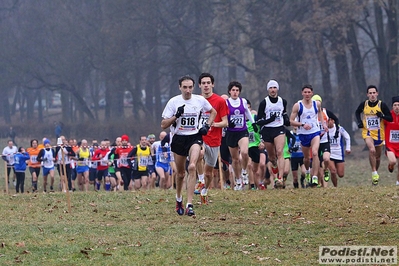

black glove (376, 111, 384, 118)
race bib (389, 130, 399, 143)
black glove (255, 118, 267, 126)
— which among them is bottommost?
race bib (389, 130, 399, 143)

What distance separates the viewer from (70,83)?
68.4 meters

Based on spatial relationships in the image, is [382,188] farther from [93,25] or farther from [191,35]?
[93,25]

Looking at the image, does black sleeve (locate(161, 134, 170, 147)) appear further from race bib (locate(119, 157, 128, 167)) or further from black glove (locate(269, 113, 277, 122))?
black glove (locate(269, 113, 277, 122))

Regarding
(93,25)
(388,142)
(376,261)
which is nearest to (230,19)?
(93,25)

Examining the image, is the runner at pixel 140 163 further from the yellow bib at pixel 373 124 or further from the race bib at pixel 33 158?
the yellow bib at pixel 373 124

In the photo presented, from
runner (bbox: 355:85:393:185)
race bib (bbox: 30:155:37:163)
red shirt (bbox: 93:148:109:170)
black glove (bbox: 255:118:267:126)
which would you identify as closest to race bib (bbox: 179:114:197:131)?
black glove (bbox: 255:118:267:126)

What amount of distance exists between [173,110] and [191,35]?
43.0 metres

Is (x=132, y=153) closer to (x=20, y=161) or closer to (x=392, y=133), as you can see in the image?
(x=20, y=161)

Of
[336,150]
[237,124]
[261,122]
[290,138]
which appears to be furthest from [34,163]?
[261,122]

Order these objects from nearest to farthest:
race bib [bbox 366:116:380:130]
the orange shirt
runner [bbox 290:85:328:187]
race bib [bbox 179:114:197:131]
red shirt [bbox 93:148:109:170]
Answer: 1. race bib [bbox 179:114:197:131]
2. runner [bbox 290:85:328:187]
3. race bib [bbox 366:116:380:130]
4. red shirt [bbox 93:148:109:170]
5. the orange shirt

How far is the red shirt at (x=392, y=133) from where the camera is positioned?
62.8 ft

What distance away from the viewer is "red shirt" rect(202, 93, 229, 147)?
53.6 ft

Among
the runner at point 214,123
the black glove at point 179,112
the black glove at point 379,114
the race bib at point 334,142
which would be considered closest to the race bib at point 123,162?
the race bib at point 334,142

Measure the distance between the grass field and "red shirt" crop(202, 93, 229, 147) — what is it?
3.80 ft
